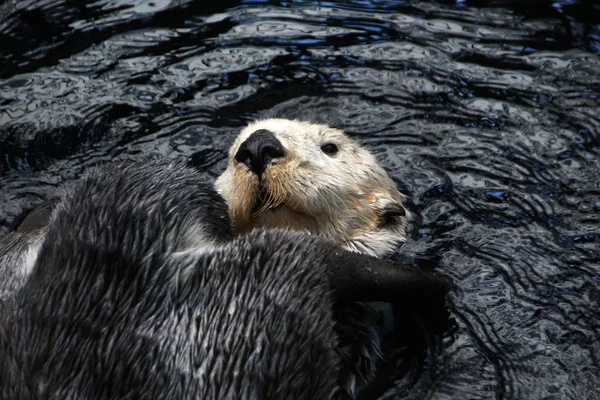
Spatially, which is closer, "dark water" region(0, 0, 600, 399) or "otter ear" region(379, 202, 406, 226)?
"dark water" region(0, 0, 600, 399)

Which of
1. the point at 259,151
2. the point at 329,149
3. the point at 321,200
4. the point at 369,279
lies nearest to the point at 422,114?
the point at 329,149

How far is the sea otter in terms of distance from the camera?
398 centimetres

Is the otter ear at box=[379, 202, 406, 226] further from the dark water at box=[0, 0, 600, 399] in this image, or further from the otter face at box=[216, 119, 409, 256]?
the dark water at box=[0, 0, 600, 399]

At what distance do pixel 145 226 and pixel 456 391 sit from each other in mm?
1813

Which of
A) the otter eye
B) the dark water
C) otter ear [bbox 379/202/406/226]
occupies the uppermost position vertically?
the otter eye

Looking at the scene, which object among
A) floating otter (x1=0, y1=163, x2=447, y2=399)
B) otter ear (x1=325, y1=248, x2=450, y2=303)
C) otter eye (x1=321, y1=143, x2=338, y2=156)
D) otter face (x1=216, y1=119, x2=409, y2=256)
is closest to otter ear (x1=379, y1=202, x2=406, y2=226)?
otter face (x1=216, y1=119, x2=409, y2=256)

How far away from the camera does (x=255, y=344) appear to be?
3.17 metres

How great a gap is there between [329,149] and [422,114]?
191 centimetres

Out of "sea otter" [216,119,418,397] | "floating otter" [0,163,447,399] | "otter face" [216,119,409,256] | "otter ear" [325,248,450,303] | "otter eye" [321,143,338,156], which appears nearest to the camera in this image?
"floating otter" [0,163,447,399]

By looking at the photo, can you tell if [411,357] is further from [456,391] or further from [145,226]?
[145,226]

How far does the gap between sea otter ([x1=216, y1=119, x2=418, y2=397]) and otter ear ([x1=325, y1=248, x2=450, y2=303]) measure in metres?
0.34

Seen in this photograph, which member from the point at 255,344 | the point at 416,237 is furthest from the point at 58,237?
the point at 416,237

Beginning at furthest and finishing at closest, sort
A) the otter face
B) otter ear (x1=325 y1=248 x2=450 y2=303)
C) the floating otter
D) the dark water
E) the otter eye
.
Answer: the otter eye < the dark water < the otter face < otter ear (x1=325 y1=248 x2=450 y2=303) < the floating otter

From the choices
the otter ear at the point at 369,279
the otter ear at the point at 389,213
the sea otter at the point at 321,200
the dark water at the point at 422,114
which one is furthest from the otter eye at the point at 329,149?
the otter ear at the point at 369,279
